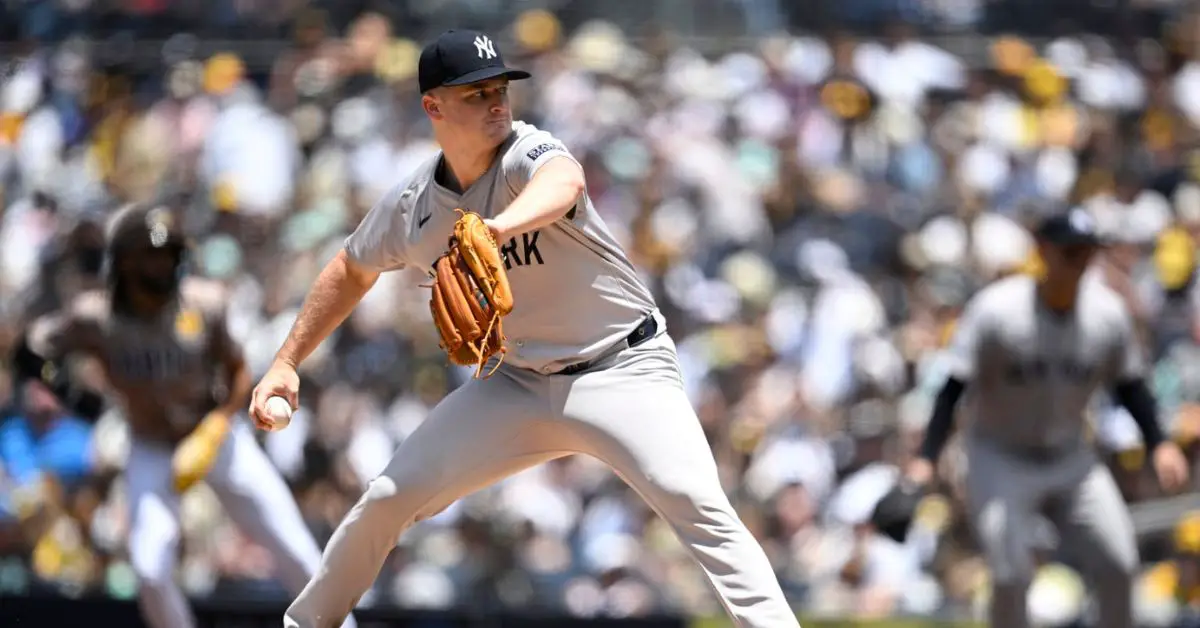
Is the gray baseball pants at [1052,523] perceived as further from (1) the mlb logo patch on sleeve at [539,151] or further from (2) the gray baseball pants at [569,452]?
(1) the mlb logo patch on sleeve at [539,151]

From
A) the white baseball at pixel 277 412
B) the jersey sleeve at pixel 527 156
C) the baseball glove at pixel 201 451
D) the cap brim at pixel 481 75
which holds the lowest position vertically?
the baseball glove at pixel 201 451

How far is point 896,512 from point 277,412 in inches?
126

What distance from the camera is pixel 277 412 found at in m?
5.36

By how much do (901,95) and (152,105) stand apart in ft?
19.4

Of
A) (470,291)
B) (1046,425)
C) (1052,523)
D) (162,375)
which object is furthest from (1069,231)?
(162,375)

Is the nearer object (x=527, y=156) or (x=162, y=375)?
(x=527, y=156)

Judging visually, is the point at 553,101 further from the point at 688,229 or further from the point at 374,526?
the point at 374,526

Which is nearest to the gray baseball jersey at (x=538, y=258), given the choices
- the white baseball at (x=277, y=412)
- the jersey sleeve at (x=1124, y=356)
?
the white baseball at (x=277, y=412)

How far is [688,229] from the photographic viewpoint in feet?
43.4

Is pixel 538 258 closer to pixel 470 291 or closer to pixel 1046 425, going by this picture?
pixel 470 291

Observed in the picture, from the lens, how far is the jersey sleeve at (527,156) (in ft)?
17.0

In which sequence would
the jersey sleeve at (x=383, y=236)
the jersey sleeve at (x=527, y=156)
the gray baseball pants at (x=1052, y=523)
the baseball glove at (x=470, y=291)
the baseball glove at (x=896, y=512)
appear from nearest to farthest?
1. the baseball glove at (x=470, y=291)
2. the jersey sleeve at (x=527, y=156)
3. the jersey sleeve at (x=383, y=236)
4. the baseball glove at (x=896, y=512)
5. the gray baseball pants at (x=1052, y=523)

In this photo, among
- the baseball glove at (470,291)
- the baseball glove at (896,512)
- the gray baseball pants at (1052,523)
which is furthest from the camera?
the gray baseball pants at (1052,523)

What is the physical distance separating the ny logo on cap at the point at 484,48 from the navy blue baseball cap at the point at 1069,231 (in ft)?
10.7
